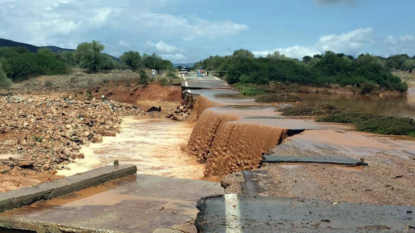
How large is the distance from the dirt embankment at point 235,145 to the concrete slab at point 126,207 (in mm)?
4418

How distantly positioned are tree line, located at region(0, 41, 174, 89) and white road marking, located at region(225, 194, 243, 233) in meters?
35.8

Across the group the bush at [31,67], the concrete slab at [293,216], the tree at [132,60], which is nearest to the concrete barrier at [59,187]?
the concrete slab at [293,216]

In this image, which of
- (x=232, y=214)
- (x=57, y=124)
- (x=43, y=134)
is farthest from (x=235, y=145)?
(x=57, y=124)

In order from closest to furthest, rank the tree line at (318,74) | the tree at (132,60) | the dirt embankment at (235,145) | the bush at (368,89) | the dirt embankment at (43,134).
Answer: the dirt embankment at (235,145) → the dirt embankment at (43,134) → the bush at (368,89) → the tree line at (318,74) → the tree at (132,60)

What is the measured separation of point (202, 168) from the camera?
13953mm

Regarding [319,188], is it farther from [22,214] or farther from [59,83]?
[59,83]

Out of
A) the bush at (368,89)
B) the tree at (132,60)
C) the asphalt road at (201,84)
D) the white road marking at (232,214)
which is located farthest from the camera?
the tree at (132,60)

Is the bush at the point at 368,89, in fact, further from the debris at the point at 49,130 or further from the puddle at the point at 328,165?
the puddle at the point at 328,165

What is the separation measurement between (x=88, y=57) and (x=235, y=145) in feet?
161

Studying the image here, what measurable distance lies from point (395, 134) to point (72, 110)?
1637 cm

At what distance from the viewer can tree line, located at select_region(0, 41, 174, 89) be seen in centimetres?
4528

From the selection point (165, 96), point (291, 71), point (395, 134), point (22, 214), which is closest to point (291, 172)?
point (22, 214)

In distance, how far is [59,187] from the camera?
5938 mm

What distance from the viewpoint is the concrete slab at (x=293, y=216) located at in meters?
4.43
